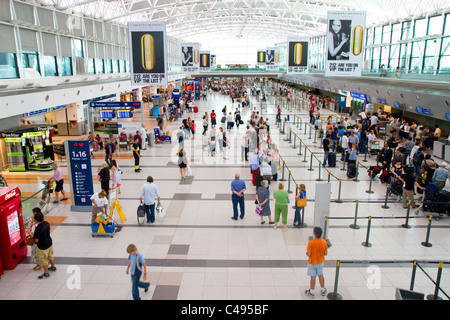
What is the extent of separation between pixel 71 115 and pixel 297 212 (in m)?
19.6

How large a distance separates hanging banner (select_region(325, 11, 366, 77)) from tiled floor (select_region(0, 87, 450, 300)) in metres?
5.25

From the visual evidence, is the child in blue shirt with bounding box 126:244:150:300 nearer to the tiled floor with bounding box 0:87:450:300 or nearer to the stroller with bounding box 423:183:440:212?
the tiled floor with bounding box 0:87:450:300

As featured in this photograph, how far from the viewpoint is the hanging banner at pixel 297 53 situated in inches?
873

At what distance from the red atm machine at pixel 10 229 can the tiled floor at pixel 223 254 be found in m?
0.26

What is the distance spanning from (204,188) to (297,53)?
12904 millimetres

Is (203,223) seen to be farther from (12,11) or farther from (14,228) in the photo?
(12,11)

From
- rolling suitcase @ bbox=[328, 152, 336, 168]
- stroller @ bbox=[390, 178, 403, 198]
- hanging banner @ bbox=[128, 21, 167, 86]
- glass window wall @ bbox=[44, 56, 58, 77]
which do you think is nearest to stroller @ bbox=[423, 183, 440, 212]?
stroller @ bbox=[390, 178, 403, 198]

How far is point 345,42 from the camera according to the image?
47.4 ft

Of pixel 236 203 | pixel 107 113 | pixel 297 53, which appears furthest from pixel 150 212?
pixel 297 53

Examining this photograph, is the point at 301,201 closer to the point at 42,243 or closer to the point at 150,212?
the point at 150,212

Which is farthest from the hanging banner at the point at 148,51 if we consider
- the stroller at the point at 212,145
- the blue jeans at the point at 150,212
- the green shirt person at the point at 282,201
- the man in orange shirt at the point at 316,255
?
the man in orange shirt at the point at 316,255

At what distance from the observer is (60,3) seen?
803 inches

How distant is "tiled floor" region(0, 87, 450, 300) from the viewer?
22.8 ft

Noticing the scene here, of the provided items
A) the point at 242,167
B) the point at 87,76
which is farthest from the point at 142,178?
the point at 87,76
